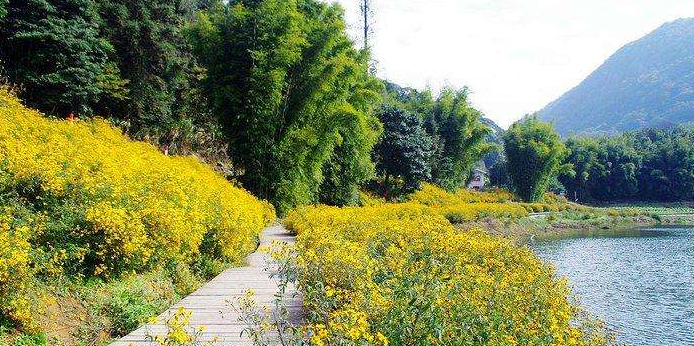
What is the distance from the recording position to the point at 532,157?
1570 inches

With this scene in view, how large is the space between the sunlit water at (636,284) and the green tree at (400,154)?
283 inches

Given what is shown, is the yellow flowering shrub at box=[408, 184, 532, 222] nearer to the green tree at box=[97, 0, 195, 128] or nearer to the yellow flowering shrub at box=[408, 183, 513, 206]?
the yellow flowering shrub at box=[408, 183, 513, 206]

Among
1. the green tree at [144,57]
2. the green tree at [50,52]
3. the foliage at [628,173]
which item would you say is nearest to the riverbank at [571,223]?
the green tree at [144,57]

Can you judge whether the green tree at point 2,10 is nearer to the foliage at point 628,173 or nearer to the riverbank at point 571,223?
the riverbank at point 571,223

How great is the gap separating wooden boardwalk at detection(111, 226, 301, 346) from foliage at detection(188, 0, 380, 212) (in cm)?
727

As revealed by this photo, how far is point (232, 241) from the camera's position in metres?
6.61

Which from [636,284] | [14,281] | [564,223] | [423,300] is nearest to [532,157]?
[564,223]

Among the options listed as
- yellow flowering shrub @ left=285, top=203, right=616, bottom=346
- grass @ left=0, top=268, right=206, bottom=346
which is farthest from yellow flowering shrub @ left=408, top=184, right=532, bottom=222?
grass @ left=0, top=268, right=206, bottom=346

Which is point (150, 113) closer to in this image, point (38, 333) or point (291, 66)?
point (291, 66)

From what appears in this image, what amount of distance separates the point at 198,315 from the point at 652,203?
2374 inches

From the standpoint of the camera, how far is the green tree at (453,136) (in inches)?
1246

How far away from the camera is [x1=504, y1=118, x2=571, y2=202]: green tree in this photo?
131 feet

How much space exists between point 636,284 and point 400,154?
14463 mm

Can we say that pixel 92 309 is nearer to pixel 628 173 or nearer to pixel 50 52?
pixel 50 52
